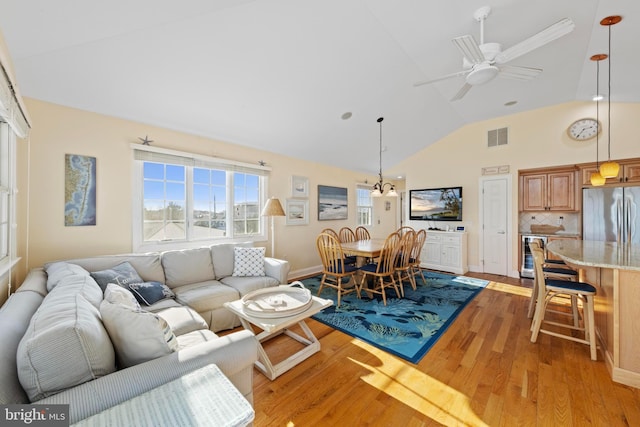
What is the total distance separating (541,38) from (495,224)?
374 cm

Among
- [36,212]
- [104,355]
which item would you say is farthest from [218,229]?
[104,355]

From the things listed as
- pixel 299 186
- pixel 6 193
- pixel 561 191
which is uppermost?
pixel 299 186

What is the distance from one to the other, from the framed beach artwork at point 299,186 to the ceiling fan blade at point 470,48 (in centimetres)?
316

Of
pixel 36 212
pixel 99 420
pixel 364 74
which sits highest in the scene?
pixel 364 74

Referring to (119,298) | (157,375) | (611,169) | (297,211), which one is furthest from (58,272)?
(611,169)

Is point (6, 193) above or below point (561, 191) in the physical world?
below

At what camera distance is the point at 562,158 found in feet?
14.1

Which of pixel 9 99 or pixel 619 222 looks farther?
pixel 619 222

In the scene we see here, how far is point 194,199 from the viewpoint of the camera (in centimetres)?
355

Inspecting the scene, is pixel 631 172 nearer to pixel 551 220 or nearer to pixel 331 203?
pixel 551 220

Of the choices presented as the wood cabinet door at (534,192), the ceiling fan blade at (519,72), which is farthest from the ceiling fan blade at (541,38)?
the wood cabinet door at (534,192)

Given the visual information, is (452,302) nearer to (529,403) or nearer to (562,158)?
(529,403)

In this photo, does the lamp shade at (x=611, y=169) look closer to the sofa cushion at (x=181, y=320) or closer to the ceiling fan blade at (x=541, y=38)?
the ceiling fan blade at (x=541, y=38)

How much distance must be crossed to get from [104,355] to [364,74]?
138 inches
